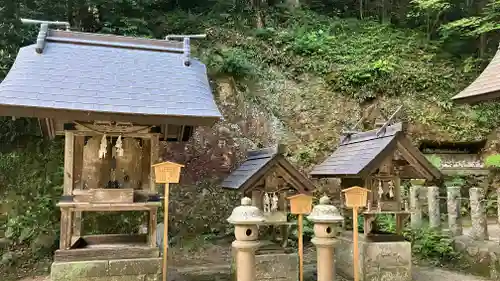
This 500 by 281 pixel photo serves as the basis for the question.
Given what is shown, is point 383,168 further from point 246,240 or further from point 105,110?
point 105,110

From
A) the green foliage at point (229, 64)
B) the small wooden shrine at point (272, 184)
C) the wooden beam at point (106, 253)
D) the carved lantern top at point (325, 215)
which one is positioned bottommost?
the wooden beam at point (106, 253)

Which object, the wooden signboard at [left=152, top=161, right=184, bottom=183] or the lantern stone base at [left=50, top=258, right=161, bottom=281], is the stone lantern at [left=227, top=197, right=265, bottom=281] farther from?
the lantern stone base at [left=50, top=258, right=161, bottom=281]

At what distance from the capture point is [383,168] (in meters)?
7.07

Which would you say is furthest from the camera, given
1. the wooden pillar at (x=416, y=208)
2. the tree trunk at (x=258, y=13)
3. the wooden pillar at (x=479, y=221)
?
the tree trunk at (x=258, y=13)

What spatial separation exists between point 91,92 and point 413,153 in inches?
210

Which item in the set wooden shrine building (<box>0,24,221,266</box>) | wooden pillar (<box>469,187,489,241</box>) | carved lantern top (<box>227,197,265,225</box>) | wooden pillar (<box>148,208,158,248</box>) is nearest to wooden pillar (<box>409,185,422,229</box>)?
wooden pillar (<box>469,187,489,241</box>)

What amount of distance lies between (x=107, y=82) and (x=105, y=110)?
0.86m

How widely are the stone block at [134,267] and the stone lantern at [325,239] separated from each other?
2583mm

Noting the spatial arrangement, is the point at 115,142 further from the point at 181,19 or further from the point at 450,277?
the point at 181,19

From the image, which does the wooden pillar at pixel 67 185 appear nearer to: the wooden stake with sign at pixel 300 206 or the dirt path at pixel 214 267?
the dirt path at pixel 214 267

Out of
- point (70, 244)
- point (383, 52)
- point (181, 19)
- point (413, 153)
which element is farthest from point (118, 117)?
point (383, 52)

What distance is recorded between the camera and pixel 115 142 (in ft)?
22.2

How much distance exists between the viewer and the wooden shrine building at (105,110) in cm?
569

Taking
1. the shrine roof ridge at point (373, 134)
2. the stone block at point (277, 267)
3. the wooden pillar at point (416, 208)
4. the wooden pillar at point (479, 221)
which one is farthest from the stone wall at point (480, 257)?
the stone block at point (277, 267)
